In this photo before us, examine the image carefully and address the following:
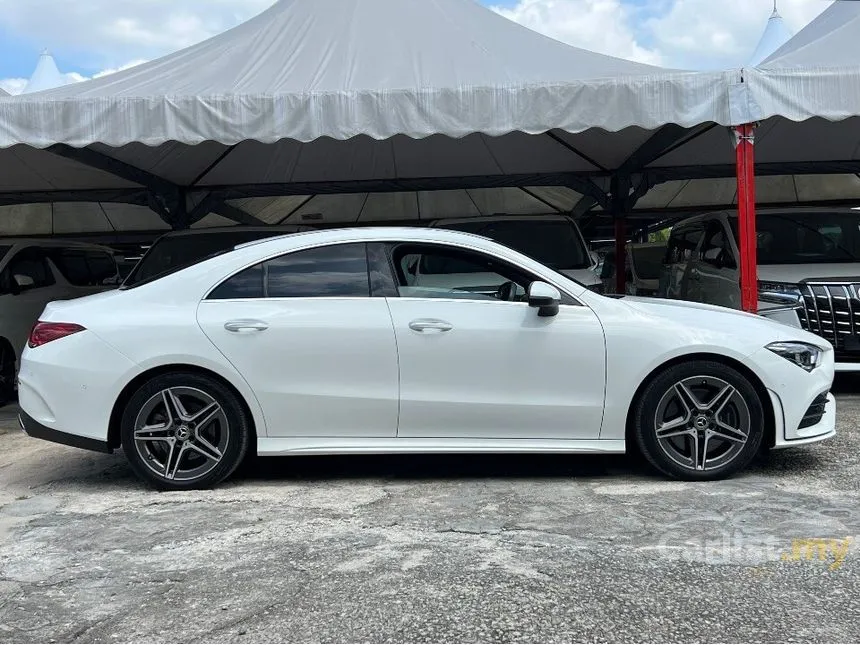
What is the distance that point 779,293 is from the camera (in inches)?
285

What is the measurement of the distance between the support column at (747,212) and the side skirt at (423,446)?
2432 mm

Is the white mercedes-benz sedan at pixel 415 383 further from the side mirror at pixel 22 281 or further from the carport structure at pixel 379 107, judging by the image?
the side mirror at pixel 22 281

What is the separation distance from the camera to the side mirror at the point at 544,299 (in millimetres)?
4438

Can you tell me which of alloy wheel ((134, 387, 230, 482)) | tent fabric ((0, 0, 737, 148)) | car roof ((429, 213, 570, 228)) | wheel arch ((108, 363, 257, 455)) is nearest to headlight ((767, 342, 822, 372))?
tent fabric ((0, 0, 737, 148))

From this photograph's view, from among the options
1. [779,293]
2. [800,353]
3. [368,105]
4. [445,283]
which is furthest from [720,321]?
[368,105]

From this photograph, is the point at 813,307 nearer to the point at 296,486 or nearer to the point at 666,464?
the point at 666,464

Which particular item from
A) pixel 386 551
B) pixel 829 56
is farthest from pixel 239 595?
pixel 829 56

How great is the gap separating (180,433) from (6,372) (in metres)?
5.01

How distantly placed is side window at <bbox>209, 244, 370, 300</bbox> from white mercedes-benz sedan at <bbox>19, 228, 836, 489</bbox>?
Result: 134mm

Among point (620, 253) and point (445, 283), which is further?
point (620, 253)

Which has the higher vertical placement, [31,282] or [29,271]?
[29,271]

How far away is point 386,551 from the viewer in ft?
11.6

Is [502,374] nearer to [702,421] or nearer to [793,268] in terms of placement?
[702,421]

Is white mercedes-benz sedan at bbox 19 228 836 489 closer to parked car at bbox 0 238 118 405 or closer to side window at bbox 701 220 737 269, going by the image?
side window at bbox 701 220 737 269
